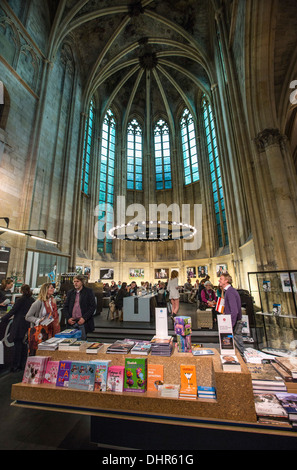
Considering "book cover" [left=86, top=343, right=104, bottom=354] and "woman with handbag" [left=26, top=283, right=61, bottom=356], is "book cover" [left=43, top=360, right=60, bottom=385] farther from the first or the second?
"woman with handbag" [left=26, top=283, right=61, bottom=356]

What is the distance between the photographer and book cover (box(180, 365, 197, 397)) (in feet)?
6.37

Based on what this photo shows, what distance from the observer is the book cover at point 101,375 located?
6.82 ft

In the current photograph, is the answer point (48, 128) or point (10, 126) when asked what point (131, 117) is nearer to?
point (48, 128)

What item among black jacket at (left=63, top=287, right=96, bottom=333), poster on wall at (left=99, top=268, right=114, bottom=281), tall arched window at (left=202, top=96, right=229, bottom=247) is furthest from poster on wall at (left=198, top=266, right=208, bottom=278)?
black jacket at (left=63, top=287, right=96, bottom=333)

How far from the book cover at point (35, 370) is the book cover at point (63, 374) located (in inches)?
9.1

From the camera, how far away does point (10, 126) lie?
991 centimetres

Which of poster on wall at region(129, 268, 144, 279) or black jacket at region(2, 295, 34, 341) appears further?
poster on wall at region(129, 268, 144, 279)

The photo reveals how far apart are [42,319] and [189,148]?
22.8 meters

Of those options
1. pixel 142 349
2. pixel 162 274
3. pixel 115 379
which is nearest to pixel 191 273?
pixel 162 274

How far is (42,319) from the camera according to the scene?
Answer: 11.6 feet

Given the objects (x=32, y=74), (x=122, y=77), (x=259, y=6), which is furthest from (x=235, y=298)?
(x=122, y=77)

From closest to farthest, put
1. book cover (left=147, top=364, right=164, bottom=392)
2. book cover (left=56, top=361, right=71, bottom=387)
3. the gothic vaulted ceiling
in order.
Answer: book cover (left=147, top=364, right=164, bottom=392) → book cover (left=56, top=361, right=71, bottom=387) → the gothic vaulted ceiling

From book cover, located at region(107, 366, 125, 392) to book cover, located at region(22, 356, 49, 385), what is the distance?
80 centimetres

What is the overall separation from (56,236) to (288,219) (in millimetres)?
12537
